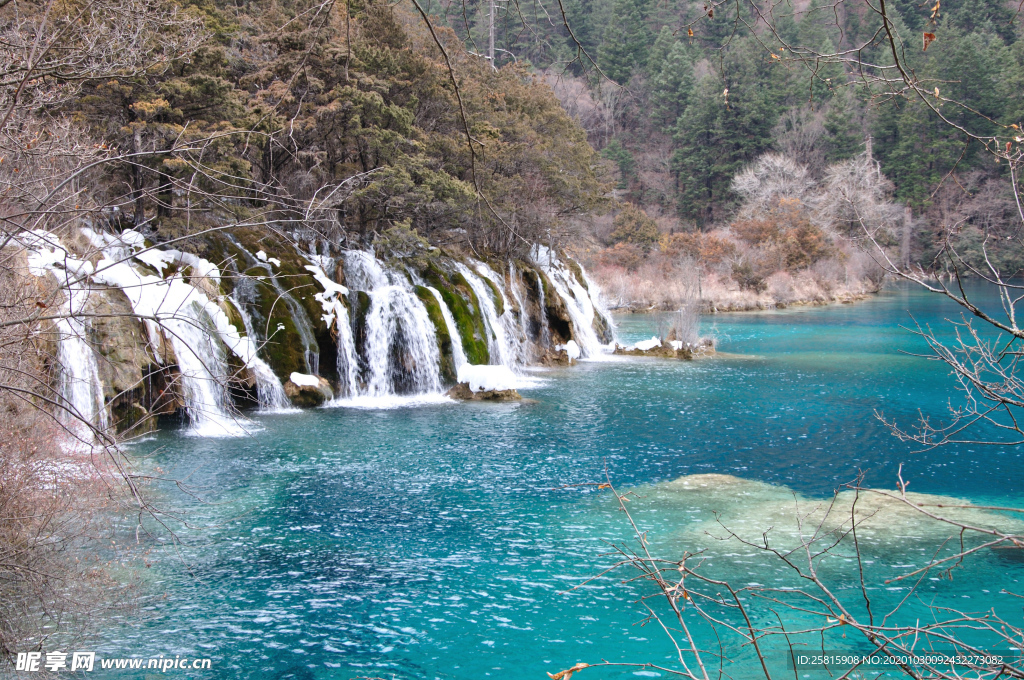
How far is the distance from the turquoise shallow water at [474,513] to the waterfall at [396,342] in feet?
4.89

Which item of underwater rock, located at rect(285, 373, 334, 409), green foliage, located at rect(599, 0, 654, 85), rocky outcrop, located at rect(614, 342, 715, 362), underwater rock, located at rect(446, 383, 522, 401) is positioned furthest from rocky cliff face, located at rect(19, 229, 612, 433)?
green foliage, located at rect(599, 0, 654, 85)

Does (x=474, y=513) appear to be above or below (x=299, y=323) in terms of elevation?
below

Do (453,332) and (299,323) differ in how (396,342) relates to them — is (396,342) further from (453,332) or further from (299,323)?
(299,323)

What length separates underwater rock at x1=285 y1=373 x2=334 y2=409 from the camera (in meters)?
14.1

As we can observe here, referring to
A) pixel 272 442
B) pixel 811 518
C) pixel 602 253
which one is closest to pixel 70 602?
pixel 272 442

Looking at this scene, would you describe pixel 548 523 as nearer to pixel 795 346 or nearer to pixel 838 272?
pixel 795 346

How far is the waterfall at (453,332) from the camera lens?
16594 mm

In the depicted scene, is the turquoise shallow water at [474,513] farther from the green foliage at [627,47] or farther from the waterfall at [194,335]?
the green foliage at [627,47]

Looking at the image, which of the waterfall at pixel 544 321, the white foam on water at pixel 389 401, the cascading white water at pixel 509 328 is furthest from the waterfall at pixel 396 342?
the waterfall at pixel 544 321

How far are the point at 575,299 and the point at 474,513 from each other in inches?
626

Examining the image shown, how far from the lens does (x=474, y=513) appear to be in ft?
28.2

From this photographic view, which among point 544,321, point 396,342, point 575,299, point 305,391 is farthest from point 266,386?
point 575,299

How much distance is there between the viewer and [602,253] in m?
44.0

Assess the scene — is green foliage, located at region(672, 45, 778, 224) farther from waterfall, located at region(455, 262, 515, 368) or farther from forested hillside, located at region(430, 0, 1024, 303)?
waterfall, located at region(455, 262, 515, 368)
